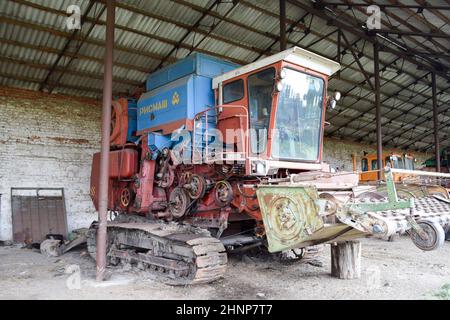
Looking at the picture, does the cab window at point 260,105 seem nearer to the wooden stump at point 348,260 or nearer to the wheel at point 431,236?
the wooden stump at point 348,260

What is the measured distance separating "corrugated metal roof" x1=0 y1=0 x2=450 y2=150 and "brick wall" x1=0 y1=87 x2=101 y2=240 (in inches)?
18.5

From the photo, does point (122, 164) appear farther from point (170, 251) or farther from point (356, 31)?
point (356, 31)

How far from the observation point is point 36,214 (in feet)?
33.6

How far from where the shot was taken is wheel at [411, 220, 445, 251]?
3.80m

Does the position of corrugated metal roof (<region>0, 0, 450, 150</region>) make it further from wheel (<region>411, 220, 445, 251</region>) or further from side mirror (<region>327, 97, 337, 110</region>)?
wheel (<region>411, 220, 445, 251</region>)

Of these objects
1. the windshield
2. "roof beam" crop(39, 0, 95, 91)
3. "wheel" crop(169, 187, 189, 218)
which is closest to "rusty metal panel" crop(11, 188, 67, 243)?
"roof beam" crop(39, 0, 95, 91)

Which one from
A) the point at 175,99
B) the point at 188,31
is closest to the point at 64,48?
the point at 188,31

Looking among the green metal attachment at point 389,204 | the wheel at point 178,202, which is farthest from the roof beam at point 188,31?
the green metal attachment at point 389,204

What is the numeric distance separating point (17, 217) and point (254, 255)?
625 centimetres

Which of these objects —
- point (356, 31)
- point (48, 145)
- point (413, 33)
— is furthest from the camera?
A: point (356, 31)

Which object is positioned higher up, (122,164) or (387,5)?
(387,5)

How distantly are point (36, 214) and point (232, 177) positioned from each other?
6.77m

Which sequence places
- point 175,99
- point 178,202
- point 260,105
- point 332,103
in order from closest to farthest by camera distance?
1. point 260,105
2. point 332,103
3. point 178,202
4. point 175,99

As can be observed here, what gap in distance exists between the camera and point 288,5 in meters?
10.8
